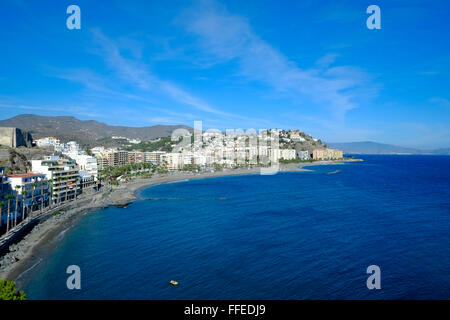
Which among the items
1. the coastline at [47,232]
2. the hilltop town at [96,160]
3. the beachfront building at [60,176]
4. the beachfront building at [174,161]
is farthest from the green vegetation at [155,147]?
the beachfront building at [60,176]

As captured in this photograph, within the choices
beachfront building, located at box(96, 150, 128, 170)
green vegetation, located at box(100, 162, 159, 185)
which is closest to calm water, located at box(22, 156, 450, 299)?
green vegetation, located at box(100, 162, 159, 185)

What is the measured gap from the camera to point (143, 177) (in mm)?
62469

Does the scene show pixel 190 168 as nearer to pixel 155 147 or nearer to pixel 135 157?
pixel 135 157

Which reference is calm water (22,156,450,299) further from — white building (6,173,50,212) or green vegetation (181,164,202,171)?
green vegetation (181,164,202,171)

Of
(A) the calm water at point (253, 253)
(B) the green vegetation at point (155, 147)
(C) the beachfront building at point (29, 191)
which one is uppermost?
(B) the green vegetation at point (155, 147)

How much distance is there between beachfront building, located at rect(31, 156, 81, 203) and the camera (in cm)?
3106

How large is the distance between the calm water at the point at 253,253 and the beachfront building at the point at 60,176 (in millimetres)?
5451

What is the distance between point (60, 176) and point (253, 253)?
24.7 meters

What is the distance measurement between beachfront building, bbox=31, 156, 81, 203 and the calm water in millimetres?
5451

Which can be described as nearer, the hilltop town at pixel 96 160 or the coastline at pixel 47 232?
the coastline at pixel 47 232

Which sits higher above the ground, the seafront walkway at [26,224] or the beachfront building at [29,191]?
the beachfront building at [29,191]

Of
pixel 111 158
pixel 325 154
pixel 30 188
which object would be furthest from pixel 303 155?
pixel 30 188

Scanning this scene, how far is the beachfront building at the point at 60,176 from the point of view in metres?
31.1

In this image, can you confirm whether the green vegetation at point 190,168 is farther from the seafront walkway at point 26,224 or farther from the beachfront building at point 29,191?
the beachfront building at point 29,191
